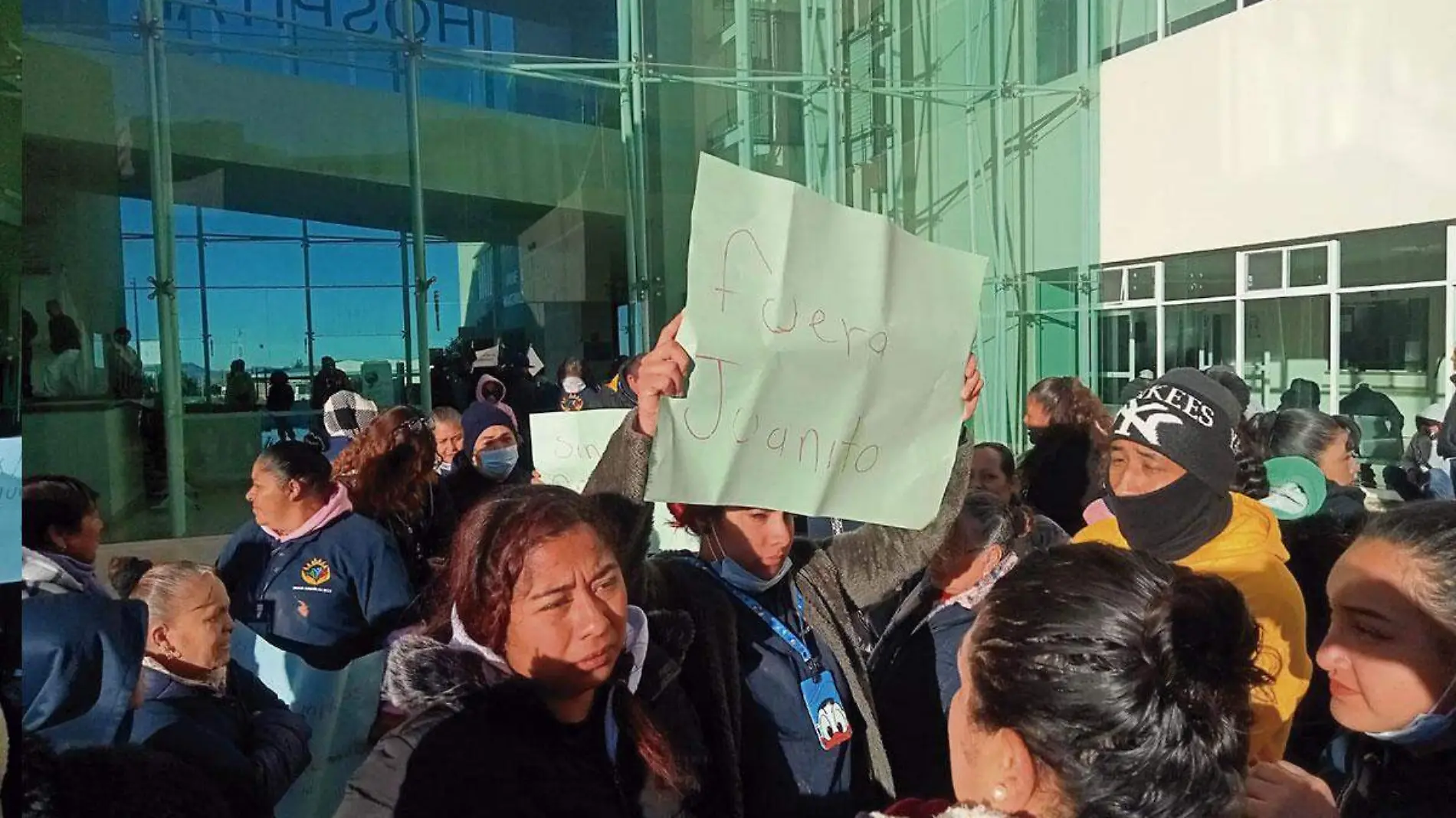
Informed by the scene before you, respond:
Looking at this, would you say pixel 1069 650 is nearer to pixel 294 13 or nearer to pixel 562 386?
pixel 562 386

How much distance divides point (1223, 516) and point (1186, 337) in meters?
8.72

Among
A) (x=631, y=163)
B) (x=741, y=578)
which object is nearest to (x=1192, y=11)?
(x=631, y=163)

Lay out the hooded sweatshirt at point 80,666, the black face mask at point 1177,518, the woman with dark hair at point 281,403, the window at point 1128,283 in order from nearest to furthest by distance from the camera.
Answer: the hooded sweatshirt at point 80,666 → the black face mask at point 1177,518 → the woman with dark hair at point 281,403 → the window at point 1128,283

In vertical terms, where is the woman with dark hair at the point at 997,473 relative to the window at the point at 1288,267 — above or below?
below

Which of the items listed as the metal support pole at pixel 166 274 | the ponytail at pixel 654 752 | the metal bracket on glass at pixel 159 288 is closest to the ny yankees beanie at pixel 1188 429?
the ponytail at pixel 654 752

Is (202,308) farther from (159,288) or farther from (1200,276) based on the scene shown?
(1200,276)

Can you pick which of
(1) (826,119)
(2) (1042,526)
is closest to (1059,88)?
(1) (826,119)

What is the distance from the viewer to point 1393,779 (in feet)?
5.35

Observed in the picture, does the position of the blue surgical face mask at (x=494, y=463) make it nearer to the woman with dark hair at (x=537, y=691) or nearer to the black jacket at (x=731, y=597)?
the black jacket at (x=731, y=597)

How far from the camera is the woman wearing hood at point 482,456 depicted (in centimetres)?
468

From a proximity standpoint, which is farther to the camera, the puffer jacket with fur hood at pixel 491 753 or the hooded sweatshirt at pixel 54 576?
the hooded sweatshirt at pixel 54 576

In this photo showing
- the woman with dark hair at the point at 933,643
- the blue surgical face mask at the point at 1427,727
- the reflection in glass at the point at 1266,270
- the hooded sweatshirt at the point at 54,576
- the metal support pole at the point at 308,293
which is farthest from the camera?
the reflection in glass at the point at 1266,270

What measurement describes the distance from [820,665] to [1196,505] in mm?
892

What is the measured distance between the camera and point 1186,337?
1005cm
